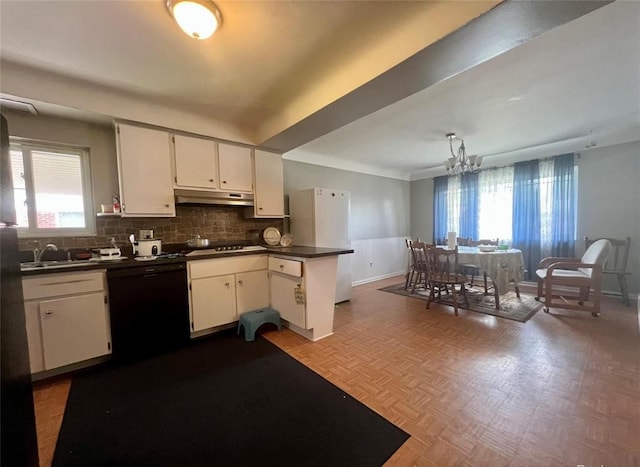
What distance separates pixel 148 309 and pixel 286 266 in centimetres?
131

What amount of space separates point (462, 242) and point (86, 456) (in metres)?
5.25

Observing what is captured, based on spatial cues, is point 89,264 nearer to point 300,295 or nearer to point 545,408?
point 300,295

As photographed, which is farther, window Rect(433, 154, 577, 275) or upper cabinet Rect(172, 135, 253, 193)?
window Rect(433, 154, 577, 275)

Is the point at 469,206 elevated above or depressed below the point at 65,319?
above

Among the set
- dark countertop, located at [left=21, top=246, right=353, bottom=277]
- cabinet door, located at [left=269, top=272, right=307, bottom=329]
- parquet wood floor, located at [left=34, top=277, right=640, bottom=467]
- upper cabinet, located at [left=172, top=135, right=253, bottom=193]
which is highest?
upper cabinet, located at [left=172, top=135, right=253, bottom=193]

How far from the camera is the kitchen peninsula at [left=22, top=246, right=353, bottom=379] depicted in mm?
1804

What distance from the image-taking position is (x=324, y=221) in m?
3.48

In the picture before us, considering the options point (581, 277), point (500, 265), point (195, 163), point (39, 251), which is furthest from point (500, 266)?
point (39, 251)

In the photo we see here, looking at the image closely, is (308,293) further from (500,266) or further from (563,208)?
(563,208)

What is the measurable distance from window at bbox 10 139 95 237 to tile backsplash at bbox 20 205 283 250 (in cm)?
10

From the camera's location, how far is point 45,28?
1.46m

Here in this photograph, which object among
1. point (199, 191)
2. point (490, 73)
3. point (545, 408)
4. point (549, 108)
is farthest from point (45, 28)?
point (549, 108)

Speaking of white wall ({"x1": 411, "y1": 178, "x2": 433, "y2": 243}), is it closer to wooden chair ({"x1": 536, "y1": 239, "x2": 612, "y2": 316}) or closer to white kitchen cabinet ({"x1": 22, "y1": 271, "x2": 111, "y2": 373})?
wooden chair ({"x1": 536, "y1": 239, "x2": 612, "y2": 316})

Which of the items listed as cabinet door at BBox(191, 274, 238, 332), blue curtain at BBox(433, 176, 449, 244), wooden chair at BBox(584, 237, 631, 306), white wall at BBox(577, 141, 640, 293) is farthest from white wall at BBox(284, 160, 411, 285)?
wooden chair at BBox(584, 237, 631, 306)
